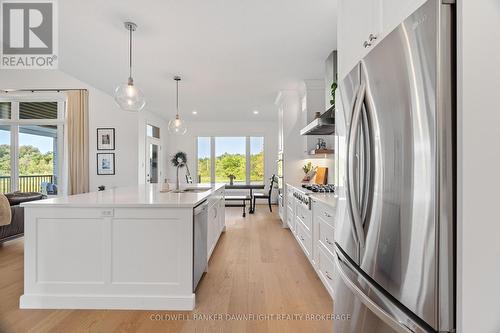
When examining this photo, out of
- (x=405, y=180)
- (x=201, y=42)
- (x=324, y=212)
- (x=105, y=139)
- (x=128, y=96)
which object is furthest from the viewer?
(x=105, y=139)

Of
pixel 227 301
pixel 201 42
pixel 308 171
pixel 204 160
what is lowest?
pixel 227 301

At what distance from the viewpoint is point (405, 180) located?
2.96 feet

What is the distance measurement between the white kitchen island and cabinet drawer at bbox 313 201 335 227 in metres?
1.14

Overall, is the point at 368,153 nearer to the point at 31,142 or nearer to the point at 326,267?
the point at 326,267

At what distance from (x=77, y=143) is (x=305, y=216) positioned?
5387 millimetres

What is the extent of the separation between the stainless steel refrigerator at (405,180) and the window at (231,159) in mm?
7387

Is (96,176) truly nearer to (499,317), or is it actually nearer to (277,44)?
(277,44)

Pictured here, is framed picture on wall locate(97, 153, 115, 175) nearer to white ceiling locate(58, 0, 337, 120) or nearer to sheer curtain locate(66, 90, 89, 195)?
sheer curtain locate(66, 90, 89, 195)

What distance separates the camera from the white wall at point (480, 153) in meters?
0.75

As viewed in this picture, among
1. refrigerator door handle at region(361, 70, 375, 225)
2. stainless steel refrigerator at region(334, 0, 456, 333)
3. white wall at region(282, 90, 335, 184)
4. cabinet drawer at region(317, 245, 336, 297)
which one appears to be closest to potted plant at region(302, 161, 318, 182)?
white wall at region(282, 90, 335, 184)

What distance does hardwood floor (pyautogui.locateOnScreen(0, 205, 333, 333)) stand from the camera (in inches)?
76.3

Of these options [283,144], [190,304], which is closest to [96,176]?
[283,144]

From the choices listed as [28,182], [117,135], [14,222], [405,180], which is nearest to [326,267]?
[405,180]

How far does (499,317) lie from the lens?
2.48ft
